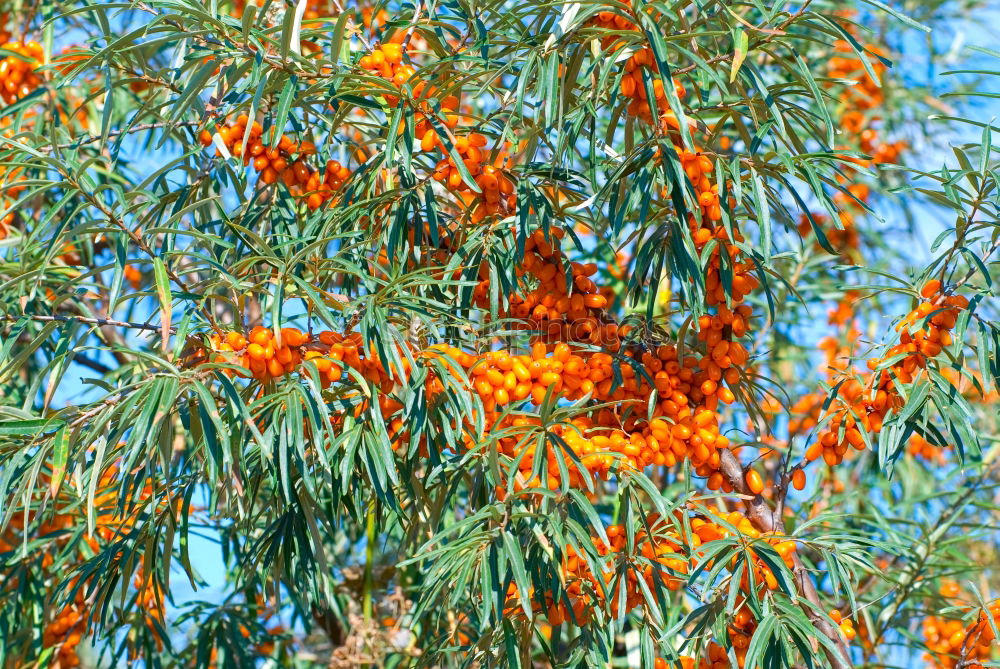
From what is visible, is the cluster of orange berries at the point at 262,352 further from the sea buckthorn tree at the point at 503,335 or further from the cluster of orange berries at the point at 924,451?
the cluster of orange berries at the point at 924,451

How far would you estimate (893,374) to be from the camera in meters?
1.39

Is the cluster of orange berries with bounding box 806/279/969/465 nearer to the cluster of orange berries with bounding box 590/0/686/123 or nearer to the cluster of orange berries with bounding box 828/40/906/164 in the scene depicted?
the cluster of orange berries with bounding box 590/0/686/123

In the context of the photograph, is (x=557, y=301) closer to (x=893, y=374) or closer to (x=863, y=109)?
(x=893, y=374)

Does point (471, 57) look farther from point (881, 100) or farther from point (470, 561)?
point (881, 100)

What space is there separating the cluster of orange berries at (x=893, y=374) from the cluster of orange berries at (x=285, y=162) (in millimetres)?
843

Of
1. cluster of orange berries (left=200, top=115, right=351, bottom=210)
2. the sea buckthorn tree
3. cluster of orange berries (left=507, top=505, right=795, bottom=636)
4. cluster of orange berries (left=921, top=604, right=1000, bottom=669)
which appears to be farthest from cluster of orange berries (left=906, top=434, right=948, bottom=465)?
cluster of orange berries (left=200, top=115, right=351, bottom=210)

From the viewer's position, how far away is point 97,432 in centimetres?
117

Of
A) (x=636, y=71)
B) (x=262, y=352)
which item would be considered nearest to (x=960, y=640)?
(x=636, y=71)

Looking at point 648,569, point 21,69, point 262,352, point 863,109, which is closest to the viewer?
point 262,352

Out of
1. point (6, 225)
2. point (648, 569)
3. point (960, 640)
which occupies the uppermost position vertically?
point (6, 225)

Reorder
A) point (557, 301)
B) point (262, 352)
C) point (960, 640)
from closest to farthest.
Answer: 1. point (262, 352)
2. point (557, 301)
3. point (960, 640)

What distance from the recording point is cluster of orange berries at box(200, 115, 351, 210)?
150cm

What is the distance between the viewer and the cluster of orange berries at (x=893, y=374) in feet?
4.49

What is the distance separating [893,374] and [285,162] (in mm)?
957
